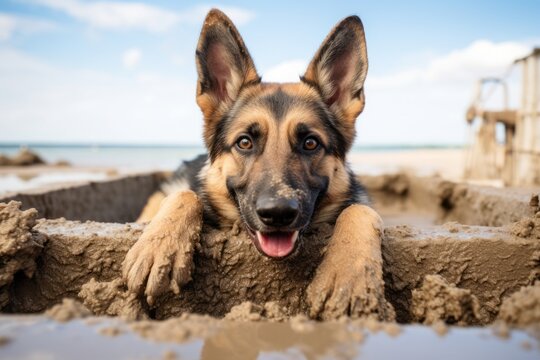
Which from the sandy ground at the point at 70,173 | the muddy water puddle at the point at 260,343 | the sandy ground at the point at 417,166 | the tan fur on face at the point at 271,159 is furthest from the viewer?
the sandy ground at the point at 417,166

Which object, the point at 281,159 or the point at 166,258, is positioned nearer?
the point at 166,258

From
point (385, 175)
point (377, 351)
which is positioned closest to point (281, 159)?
point (377, 351)

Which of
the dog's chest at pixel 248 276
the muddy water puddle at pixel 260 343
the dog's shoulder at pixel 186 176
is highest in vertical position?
the dog's shoulder at pixel 186 176

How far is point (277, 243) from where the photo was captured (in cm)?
236

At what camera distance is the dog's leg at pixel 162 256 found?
2.13 metres

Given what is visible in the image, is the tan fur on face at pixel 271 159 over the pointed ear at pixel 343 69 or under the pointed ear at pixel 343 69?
under

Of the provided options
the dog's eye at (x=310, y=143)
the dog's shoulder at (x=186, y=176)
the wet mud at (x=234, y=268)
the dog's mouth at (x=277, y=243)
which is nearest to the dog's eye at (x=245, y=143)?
the dog's eye at (x=310, y=143)

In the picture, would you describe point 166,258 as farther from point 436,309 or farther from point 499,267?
point 499,267

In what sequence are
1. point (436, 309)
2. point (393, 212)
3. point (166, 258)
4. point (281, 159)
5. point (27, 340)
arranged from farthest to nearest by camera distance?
point (393, 212) < point (281, 159) < point (166, 258) < point (436, 309) < point (27, 340)

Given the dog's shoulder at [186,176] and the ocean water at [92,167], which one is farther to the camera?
the ocean water at [92,167]

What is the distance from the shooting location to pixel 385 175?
8414 millimetres

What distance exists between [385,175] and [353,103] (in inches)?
204

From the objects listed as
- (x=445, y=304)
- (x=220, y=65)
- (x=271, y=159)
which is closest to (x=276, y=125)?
(x=271, y=159)

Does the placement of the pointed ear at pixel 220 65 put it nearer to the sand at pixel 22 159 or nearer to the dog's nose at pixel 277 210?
the dog's nose at pixel 277 210
